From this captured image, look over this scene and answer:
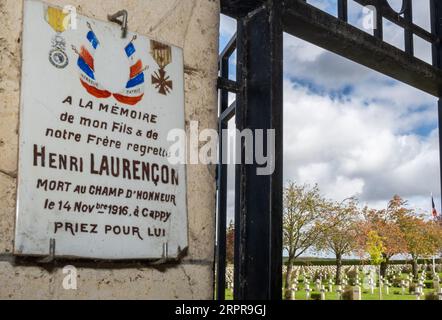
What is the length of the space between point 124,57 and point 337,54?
1.44 m

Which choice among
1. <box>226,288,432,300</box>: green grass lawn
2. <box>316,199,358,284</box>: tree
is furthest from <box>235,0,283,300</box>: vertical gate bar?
<box>316,199,358,284</box>: tree

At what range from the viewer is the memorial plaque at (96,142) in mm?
1802

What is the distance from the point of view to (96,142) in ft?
6.39

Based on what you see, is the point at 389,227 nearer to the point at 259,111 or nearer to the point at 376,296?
the point at 376,296

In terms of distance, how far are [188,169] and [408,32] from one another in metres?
1.95

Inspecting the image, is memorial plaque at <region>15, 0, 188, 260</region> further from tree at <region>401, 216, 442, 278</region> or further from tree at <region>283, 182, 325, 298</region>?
tree at <region>401, 216, 442, 278</region>

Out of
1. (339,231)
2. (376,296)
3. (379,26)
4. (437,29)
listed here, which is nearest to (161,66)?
(379,26)

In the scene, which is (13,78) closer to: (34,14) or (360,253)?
(34,14)

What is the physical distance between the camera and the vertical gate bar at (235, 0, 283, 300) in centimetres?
234

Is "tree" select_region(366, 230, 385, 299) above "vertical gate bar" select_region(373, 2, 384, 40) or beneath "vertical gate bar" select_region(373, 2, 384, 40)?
beneath

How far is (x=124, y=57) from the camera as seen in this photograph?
209cm

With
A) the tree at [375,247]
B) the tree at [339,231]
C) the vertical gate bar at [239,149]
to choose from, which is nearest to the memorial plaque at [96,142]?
the vertical gate bar at [239,149]

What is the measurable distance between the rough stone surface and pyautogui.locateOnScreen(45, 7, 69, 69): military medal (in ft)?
0.20
